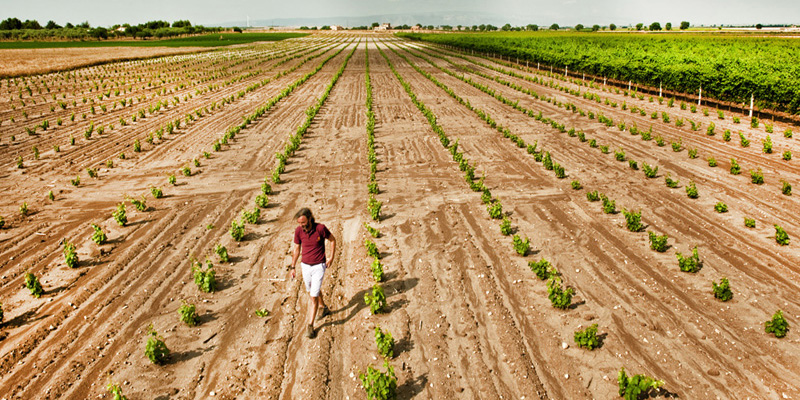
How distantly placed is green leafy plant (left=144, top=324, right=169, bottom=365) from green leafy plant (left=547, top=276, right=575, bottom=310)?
6748 mm

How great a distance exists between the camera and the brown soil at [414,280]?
22.7 ft

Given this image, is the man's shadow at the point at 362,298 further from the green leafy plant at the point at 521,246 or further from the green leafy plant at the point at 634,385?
the green leafy plant at the point at 634,385

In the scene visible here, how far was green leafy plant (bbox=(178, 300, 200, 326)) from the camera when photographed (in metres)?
8.02

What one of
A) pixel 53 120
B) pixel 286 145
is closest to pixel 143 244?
pixel 286 145

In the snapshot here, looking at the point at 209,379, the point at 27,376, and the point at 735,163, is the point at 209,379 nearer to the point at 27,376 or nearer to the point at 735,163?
the point at 27,376

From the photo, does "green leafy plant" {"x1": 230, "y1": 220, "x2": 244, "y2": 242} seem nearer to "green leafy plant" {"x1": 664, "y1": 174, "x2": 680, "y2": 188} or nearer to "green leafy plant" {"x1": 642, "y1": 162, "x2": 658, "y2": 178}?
"green leafy plant" {"x1": 664, "y1": 174, "x2": 680, "y2": 188}

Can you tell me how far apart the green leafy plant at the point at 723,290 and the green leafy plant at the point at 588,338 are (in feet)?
9.52

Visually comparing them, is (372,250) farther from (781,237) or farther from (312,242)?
(781,237)

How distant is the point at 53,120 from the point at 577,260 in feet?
97.1

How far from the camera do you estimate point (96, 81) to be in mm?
43406

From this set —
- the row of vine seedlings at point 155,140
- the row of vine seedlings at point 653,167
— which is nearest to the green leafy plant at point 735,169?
the row of vine seedlings at point 653,167

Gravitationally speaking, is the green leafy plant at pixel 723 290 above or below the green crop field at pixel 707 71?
below

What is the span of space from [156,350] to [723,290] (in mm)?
9986

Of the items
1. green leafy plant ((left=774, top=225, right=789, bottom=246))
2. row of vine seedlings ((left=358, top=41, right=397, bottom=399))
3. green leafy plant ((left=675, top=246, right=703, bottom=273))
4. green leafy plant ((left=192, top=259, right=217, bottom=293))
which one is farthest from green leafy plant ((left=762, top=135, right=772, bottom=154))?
green leafy plant ((left=192, top=259, right=217, bottom=293))
